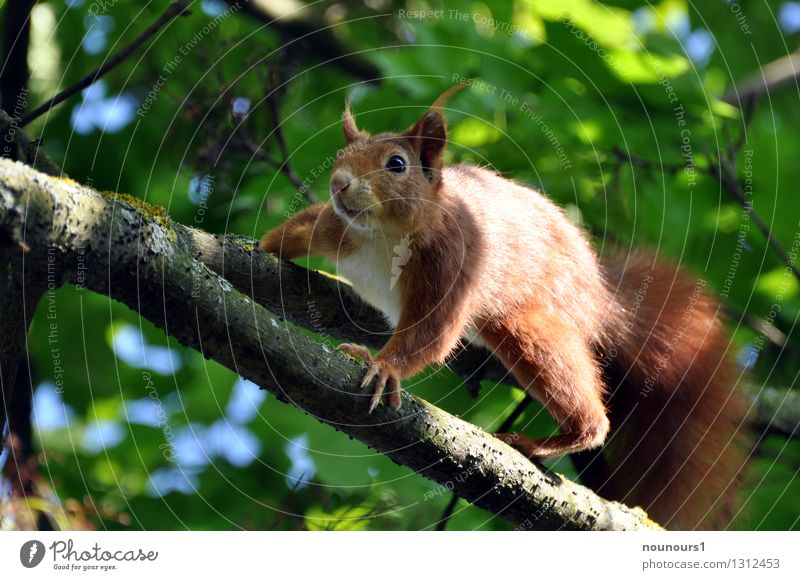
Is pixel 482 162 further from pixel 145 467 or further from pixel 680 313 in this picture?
pixel 145 467

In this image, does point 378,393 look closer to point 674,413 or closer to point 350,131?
point 350,131

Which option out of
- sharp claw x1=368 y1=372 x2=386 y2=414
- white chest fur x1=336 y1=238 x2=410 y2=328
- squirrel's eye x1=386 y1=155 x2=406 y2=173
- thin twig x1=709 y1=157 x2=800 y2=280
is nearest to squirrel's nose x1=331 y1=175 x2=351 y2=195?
squirrel's eye x1=386 y1=155 x2=406 y2=173

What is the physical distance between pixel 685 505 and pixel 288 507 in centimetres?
159

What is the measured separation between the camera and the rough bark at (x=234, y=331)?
5.04 feet

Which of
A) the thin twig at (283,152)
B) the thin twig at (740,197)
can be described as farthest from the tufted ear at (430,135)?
the thin twig at (740,197)

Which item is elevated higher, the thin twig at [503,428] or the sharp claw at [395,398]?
the sharp claw at [395,398]

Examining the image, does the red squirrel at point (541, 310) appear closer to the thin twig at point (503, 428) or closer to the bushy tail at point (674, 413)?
the bushy tail at point (674, 413)

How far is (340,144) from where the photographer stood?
315 centimetres

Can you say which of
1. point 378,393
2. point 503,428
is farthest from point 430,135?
point 503,428

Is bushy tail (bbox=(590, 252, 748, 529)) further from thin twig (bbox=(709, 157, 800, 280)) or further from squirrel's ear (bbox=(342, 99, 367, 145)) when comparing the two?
squirrel's ear (bbox=(342, 99, 367, 145))

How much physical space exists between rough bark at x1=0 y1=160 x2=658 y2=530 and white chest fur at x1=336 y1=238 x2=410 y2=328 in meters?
0.45

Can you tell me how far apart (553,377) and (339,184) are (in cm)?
94

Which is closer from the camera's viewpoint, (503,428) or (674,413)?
(503,428)

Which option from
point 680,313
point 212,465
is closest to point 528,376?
point 680,313
